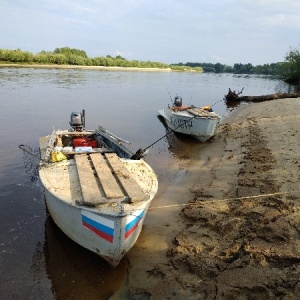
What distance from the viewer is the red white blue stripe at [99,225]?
546cm

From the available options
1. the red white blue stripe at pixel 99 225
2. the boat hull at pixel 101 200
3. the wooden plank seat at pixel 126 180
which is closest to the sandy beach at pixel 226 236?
the boat hull at pixel 101 200

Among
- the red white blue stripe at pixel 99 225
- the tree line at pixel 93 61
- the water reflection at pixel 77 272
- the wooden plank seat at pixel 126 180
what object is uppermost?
the tree line at pixel 93 61

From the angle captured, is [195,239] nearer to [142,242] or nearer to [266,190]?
[142,242]

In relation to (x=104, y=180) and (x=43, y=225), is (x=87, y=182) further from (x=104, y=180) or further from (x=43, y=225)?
(x=43, y=225)

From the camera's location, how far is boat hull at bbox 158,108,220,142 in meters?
15.2

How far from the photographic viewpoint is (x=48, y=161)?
788 cm

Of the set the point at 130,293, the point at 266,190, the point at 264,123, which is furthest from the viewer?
the point at 264,123

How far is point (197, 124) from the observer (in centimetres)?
1555

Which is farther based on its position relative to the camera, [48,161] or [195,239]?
[48,161]

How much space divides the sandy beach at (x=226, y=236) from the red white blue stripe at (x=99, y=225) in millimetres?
1097

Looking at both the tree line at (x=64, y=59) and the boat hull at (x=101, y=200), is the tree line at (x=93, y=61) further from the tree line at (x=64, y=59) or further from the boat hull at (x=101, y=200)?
the boat hull at (x=101, y=200)

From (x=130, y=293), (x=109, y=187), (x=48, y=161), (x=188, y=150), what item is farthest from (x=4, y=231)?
(x=188, y=150)

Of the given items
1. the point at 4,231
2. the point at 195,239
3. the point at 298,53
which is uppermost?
the point at 298,53

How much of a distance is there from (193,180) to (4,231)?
6276 millimetres
